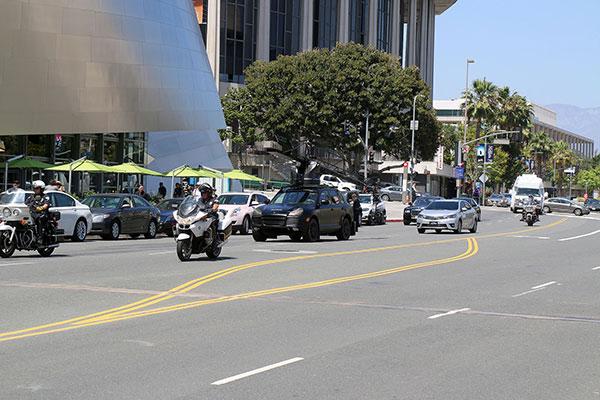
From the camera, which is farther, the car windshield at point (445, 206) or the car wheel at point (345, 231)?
the car windshield at point (445, 206)

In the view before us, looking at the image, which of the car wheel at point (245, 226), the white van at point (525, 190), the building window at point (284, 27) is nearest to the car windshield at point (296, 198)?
the car wheel at point (245, 226)

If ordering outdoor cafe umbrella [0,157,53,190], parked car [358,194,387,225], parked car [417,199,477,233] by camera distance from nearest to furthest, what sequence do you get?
1. parked car [417,199,477,233]
2. outdoor cafe umbrella [0,157,53,190]
3. parked car [358,194,387,225]

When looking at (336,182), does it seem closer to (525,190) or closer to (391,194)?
(391,194)

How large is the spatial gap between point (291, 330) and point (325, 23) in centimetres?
8782

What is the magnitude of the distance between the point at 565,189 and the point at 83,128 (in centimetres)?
16868

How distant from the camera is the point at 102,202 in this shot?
30359 mm

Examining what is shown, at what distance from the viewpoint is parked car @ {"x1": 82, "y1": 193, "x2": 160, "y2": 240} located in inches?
1160

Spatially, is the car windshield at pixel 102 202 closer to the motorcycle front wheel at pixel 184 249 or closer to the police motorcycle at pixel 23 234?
the police motorcycle at pixel 23 234

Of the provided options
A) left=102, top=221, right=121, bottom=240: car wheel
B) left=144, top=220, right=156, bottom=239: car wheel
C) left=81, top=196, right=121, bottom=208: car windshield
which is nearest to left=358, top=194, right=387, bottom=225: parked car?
left=144, top=220, right=156, bottom=239: car wheel

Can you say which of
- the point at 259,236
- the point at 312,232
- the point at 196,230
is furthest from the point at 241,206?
the point at 196,230

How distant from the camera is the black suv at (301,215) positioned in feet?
91.7

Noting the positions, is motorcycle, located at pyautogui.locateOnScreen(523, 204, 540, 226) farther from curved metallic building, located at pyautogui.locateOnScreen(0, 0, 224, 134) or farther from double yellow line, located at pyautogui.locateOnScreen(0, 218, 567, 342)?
double yellow line, located at pyautogui.locateOnScreen(0, 218, 567, 342)

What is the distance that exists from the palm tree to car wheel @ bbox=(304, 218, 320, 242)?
6644 centimetres

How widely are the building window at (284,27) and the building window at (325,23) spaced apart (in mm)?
3100
